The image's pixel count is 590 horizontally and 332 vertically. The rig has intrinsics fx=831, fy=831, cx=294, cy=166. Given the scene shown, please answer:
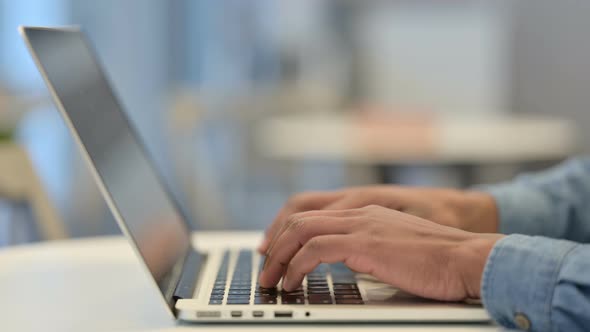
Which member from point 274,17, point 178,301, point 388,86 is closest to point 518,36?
point 388,86

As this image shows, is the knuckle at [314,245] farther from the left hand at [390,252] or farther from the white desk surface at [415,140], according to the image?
the white desk surface at [415,140]

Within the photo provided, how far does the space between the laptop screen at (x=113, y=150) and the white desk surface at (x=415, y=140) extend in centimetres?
149

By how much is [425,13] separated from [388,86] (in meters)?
0.39

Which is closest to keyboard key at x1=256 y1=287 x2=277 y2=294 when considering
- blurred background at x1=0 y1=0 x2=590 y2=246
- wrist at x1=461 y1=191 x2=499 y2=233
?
wrist at x1=461 y1=191 x2=499 y2=233

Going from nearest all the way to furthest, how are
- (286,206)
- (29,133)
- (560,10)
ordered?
(286,206) → (560,10) → (29,133)

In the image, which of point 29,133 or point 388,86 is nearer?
point 388,86

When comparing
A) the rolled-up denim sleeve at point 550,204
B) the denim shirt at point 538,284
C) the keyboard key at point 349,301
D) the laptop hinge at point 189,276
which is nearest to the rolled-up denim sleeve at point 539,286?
the denim shirt at point 538,284

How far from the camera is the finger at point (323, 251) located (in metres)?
0.70

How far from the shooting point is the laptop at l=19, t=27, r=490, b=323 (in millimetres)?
669

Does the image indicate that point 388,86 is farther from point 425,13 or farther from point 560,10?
point 560,10

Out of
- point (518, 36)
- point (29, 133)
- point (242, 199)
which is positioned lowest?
point (242, 199)

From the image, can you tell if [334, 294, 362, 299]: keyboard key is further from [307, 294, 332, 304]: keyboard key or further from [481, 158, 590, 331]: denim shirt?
[481, 158, 590, 331]: denim shirt

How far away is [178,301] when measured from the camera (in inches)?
27.3

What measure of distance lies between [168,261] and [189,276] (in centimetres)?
3
